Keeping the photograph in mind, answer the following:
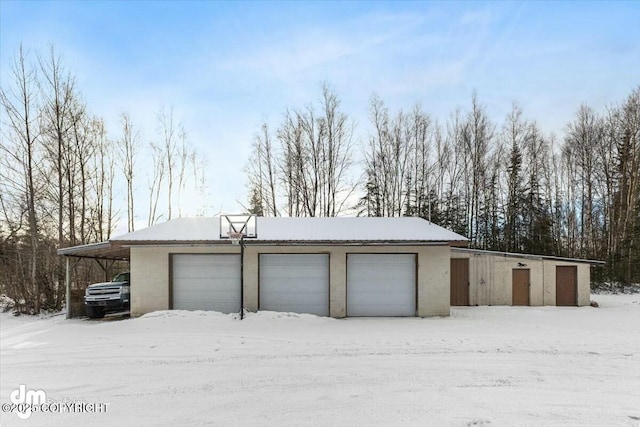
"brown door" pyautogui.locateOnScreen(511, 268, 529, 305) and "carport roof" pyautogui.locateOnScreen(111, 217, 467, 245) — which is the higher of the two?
"carport roof" pyautogui.locateOnScreen(111, 217, 467, 245)

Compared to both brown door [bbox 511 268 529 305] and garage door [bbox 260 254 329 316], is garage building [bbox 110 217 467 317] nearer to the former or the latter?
garage door [bbox 260 254 329 316]

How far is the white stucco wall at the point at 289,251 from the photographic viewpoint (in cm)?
1334

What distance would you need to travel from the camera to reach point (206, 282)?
44.6 feet

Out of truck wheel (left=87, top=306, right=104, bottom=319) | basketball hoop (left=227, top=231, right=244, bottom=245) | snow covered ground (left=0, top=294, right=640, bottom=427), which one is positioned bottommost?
truck wheel (left=87, top=306, right=104, bottom=319)

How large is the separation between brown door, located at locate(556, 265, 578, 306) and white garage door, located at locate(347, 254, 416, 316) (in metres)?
8.46

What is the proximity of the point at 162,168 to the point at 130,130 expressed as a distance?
3.41 meters

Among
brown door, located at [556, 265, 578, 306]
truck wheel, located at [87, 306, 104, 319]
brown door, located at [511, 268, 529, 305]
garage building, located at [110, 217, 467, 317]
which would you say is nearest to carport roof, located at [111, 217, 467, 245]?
garage building, located at [110, 217, 467, 317]

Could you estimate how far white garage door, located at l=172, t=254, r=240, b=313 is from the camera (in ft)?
44.3

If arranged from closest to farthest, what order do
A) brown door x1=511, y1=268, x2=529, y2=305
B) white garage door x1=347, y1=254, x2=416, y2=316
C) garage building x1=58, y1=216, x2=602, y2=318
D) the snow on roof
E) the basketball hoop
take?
the basketball hoop, the snow on roof, garage building x1=58, y1=216, x2=602, y2=318, white garage door x1=347, y1=254, x2=416, y2=316, brown door x1=511, y1=268, x2=529, y2=305

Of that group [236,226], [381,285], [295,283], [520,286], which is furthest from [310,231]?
[520,286]

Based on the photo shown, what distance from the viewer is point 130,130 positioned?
2603cm

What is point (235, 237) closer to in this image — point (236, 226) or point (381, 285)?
point (236, 226)

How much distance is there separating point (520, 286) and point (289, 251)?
11188 millimetres

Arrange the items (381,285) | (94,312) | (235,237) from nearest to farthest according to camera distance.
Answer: (235,237), (381,285), (94,312)
